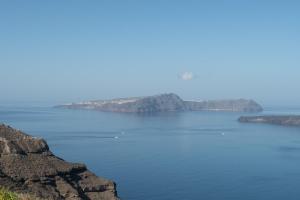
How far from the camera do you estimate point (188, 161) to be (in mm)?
84125

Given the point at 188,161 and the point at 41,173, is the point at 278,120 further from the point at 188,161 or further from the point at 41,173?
the point at 41,173

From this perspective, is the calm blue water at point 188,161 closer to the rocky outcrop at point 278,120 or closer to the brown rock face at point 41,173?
the brown rock face at point 41,173

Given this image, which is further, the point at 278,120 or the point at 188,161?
the point at 278,120

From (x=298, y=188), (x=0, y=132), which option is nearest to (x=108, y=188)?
(x=0, y=132)

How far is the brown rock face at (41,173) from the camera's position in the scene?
29938mm

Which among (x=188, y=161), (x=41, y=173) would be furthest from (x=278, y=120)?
(x=41, y=173)

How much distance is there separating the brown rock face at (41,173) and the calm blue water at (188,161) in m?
21.5

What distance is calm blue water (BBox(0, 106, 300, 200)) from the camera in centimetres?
6072

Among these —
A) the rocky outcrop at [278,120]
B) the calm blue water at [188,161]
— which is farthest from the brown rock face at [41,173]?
the rocky outcrop at [278,120]

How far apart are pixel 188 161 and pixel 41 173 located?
54.6 metres

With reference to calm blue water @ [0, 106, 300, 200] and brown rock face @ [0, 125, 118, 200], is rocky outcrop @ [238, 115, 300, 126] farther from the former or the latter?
brown rock face @ [0, 125, 118, 200]

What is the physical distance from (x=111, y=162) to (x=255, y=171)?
71.6 feet

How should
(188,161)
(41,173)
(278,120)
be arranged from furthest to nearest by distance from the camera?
(278,120), (188,161), (41,173)

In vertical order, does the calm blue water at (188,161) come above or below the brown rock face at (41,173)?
below
